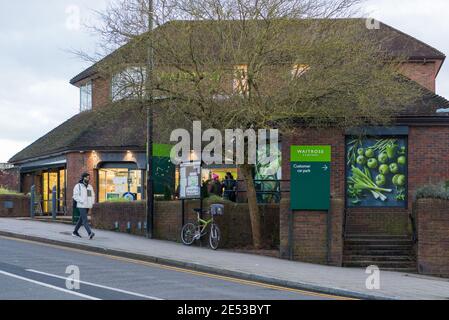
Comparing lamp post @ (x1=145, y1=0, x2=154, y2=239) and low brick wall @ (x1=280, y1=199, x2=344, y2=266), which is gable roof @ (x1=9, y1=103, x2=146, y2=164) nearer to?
lamp post @ (x1=145, y1=0, x2=154, y2=239)

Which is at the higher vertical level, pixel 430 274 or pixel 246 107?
pixel 246 107

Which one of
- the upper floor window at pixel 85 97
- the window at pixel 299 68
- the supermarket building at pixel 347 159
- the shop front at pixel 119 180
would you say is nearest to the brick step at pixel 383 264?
the supermarket building at pixel 347 159

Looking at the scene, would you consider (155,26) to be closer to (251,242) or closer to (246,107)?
(246,107)

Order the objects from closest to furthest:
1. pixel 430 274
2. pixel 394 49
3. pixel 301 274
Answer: pixel 301 274 < pixel 430 274 < pixel 394 49

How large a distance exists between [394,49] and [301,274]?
16.7 m

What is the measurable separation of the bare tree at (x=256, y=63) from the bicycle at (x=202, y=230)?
108 inches

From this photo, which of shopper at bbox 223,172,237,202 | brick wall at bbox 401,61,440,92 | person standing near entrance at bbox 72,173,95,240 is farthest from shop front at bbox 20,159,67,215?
brick wall at bbox 401,61,440,92

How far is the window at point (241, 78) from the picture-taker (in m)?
19.4

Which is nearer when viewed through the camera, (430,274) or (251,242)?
(430,274)

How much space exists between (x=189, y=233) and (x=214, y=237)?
3.47 feet

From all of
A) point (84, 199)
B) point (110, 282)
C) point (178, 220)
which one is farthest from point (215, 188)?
point (110, 282)

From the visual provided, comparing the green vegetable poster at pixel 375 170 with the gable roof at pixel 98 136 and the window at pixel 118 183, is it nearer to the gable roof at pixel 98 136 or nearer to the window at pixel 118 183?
the gable roof at pixel 98 136

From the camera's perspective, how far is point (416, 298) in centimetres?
1345
